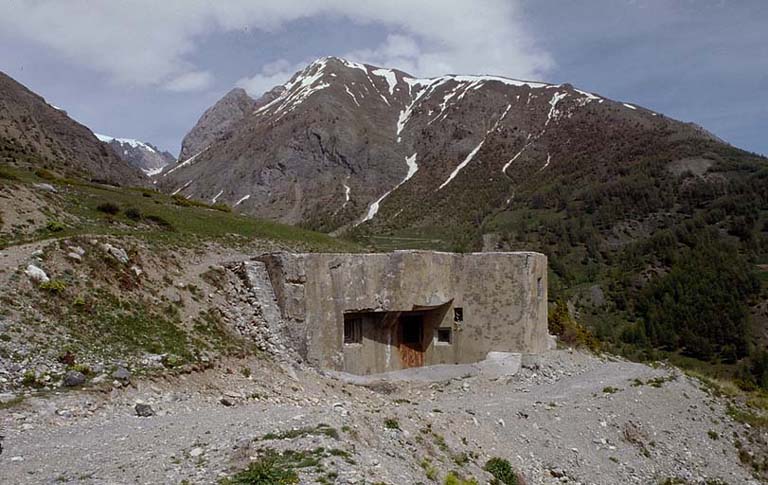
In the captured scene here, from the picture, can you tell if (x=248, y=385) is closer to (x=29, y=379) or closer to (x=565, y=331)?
(x=29, y=379)

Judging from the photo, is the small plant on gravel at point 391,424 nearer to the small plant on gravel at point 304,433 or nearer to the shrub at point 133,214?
the small plant on gravel at point 304,433

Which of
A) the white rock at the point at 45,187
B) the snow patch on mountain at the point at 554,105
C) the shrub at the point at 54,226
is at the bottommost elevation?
the shrub at the point at 54,226

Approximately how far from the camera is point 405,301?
2425 cm

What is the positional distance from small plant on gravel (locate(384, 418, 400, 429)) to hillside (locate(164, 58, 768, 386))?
6189 cm

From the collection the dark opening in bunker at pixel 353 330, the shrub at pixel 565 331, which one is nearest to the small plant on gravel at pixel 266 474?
the dark opening in bunker at pixel 353 330

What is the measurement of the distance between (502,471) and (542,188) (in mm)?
117219

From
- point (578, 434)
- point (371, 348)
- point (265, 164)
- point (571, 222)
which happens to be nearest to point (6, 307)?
point (371, 348)

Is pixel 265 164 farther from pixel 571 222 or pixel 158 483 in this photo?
pixel 158 483

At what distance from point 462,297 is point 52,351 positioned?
16.7 meters

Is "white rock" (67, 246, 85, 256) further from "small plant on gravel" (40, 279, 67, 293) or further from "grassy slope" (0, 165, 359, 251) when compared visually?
"small plant on gravel" (40, 279, 67, 293)

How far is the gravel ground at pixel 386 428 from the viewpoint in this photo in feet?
32.1

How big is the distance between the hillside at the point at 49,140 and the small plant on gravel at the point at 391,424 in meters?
47.1

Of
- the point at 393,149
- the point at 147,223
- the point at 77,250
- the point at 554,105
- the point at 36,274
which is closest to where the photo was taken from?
the point at 36,274

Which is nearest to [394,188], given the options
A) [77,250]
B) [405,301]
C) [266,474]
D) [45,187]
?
[45,187]
